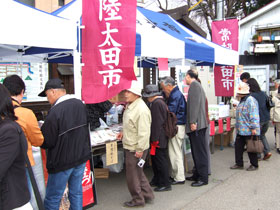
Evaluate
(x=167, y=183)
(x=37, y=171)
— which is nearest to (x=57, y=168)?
(x=37, y=171)

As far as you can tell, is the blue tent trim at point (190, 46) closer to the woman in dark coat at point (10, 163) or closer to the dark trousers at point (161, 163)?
the dark trousers at point (161, 163)

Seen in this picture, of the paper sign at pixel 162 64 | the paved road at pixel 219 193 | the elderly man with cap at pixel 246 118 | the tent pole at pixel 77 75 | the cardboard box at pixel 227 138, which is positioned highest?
the paper sign at pixel 162 64

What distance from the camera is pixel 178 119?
4.82 meters

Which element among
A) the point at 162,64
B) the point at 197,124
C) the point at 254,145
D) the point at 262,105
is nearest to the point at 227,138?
the point at 262,105

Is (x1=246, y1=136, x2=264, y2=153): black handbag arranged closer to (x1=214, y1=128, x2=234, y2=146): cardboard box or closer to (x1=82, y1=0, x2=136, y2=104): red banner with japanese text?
(x1=214, y1=128, x2=234, y2=146): cardboard box

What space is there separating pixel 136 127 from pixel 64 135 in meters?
1.14

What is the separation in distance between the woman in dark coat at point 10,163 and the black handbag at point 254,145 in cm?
439

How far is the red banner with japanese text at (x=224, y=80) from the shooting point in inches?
302

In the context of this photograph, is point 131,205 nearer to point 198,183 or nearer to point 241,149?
point 198,183

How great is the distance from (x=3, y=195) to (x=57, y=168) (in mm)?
992

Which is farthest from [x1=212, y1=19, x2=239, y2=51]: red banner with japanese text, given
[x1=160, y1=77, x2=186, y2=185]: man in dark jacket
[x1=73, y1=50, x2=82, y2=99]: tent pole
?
[x1=73, y1=50, x2=82, y2=99]: tent pole

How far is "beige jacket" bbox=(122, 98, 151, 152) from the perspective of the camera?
3.65m

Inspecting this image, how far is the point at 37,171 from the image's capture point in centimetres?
313

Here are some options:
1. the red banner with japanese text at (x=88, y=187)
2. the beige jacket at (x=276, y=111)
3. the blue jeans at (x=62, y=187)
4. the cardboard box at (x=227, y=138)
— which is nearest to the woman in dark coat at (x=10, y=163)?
the blue jeans at (x=62, y=187)
